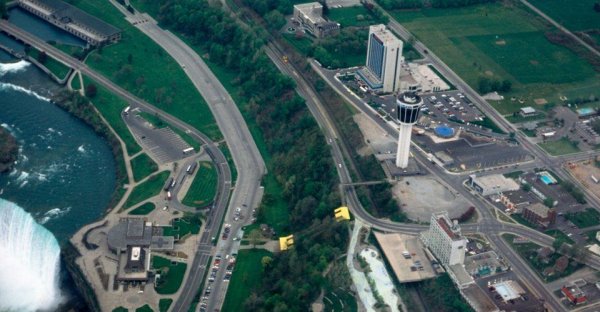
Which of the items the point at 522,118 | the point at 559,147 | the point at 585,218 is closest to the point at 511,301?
the point at 585,218

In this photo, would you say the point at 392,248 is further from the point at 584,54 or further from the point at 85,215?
the point at 584,54

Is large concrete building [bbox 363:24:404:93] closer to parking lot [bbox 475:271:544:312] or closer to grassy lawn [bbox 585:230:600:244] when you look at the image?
grassy lawn [bbox 585:230:600:244]

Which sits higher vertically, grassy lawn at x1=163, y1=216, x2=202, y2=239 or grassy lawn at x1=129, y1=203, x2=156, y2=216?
grassy lawn at x1=129, y1=203, x2=156, y2=216

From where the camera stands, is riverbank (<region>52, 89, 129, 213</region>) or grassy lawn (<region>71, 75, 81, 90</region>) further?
grassy lawn (<region>71, 75, 81, 90</region>)

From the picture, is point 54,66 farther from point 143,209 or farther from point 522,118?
point 522,118

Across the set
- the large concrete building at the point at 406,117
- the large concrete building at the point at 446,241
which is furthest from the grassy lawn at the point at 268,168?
the large concrete building at the point at 446,241

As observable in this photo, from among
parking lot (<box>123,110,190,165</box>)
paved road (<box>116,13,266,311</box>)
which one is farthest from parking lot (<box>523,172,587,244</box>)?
parking lot (<box>123,110,190,165</box>)
